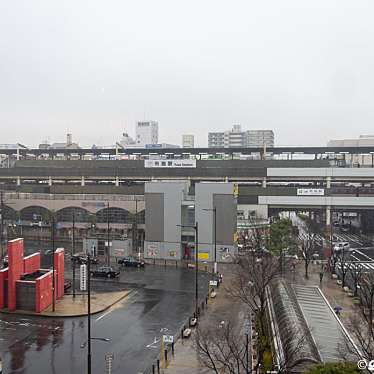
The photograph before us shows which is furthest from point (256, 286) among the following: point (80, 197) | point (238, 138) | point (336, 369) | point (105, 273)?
point (238, 138)

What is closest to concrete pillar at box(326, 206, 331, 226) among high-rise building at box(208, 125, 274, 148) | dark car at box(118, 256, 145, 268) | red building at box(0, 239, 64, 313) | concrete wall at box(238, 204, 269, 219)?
concrete wall at box(238, 204, 269, 219)

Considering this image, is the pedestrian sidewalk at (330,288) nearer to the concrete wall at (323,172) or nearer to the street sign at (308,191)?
the street sign at (308,191)

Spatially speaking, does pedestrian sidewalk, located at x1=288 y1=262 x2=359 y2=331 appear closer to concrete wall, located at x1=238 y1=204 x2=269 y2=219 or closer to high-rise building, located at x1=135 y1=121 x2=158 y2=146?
concrete wall, located at x1=238 y1=204 x2=269 y2=219

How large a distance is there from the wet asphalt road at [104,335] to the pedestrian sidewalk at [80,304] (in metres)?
0.44

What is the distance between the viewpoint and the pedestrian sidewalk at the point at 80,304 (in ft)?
69.4

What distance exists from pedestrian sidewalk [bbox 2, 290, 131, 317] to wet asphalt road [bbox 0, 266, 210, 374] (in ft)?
1.45

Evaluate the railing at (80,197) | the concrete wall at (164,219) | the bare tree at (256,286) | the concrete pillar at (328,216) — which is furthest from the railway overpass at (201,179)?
the bare tree at (256,286)

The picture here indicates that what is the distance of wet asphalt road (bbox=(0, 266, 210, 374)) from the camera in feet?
51.5

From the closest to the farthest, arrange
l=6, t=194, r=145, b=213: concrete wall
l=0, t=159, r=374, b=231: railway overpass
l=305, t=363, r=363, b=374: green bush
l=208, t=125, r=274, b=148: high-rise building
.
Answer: l=305, t=363, r=363, b=374: green bush → l=6, t=194, r=145, b=213: concrete wall → l=0, t=159, r=374, b=231: railway overpass → l=208, t=125, r=274, b=148: high-rise building

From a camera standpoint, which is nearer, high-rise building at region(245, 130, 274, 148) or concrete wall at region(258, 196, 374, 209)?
concrete wall at region(258, 196, 374, 209)

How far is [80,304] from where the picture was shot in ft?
A: 74.7

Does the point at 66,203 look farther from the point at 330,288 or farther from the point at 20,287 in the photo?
the point at 330,288

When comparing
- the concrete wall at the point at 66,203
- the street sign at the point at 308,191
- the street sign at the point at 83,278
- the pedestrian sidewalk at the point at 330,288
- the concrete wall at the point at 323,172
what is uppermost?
the concrete wall at the point at 323,172

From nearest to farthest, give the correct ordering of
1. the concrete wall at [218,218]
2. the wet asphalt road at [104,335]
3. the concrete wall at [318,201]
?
the wet asphalt road at [104,335]
the concrete wall at [218,218]
the concrete wall at [318,201]
